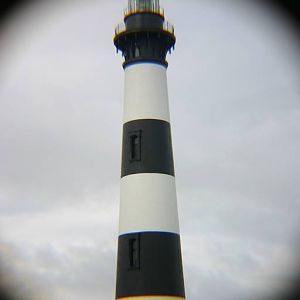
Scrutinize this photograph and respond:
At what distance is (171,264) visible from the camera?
2258cm

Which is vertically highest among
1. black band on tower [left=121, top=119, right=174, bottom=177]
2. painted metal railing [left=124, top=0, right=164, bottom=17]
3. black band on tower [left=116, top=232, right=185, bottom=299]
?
painted metal railing [left=124, top=0, right=164, bottom=17]

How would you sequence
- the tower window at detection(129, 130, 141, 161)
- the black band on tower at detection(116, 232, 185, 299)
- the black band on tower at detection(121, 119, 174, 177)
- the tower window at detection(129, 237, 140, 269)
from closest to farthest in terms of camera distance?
1. the black band on tower at detection(116, 232, 185, 299)
2. the tower window at detection(129, 237, 140, 269)
3. the black band on tower at detection(121, 119, 174, 177)
4. the tower window at detection(129, 130, 141, 161)

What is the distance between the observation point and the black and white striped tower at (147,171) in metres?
22.3

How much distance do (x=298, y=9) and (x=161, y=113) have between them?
374 inches

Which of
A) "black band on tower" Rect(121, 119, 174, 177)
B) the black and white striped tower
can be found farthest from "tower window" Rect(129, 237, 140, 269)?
"black band on tower" Rect(121, 119, 174, 177)

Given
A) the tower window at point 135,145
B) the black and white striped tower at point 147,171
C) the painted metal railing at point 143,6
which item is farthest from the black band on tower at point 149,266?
the painted metal railing at point 143,6

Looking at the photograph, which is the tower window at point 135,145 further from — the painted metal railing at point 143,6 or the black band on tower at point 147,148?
the painted metal railing at point 143,6

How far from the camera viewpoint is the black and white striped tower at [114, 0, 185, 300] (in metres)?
22.3

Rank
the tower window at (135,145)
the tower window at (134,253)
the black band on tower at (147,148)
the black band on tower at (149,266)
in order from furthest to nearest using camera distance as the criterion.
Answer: the tower window at (135,145)
the black band on tower at (147,148)
the tower window at (134,253)
the black band on tower at (149,266)

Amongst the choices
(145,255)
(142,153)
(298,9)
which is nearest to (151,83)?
(142,153)

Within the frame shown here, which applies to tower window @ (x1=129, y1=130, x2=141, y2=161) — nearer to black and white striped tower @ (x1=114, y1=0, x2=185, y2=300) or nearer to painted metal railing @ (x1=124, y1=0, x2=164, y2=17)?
black and white striped tower @ (x1=114, y1=0, x2=185, y2=300)

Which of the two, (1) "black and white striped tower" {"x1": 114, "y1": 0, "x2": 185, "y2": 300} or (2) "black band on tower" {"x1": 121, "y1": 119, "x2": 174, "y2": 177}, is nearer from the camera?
(1) "black and white striped tower" {"x1": 114, "y1": 0, "x2": 185, "y2": 300}

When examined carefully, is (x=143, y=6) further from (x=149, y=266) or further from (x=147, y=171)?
(x=149, y=266)

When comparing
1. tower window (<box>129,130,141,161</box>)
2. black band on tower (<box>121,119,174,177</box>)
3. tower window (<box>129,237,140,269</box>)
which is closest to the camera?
tower window (<box>129,237,140,269</box>)
